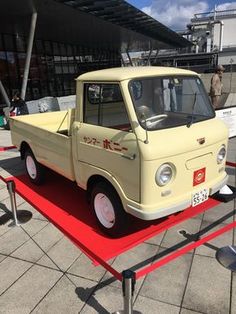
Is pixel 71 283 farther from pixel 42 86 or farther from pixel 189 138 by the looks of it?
pixel 42 86

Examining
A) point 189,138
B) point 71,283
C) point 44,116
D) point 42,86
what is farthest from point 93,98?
point 42,86

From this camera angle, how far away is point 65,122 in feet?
21.7

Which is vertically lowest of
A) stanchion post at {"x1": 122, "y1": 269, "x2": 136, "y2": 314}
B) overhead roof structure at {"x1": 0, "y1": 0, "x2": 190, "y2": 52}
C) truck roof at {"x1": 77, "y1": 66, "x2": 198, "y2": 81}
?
stanchion post at {"x1": 122, "y1": 269, "x2": 136, "y2": 314}

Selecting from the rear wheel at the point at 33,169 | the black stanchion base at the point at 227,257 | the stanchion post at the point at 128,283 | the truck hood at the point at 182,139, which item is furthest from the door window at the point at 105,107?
the rear wheel at the point at 33,169

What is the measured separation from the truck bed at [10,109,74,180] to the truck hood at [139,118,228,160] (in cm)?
155

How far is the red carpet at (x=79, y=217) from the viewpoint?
148 inches

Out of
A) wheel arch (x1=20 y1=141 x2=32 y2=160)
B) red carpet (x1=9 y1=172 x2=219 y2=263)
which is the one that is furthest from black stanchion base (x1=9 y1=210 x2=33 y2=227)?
wheel arch (x1=20 y1=141 x2=32 y2=160)

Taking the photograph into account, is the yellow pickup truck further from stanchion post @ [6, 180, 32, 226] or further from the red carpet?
stanchion post @ [6, 180, 32, 226]

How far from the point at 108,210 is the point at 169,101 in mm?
1668

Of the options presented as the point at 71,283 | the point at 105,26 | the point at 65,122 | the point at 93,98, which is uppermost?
the point at 105,26

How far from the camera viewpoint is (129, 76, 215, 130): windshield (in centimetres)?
361

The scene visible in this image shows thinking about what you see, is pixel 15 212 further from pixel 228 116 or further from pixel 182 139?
pixel 228 116

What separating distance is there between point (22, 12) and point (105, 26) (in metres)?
6.00

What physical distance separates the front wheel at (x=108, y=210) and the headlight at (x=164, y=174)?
25.5 inches
